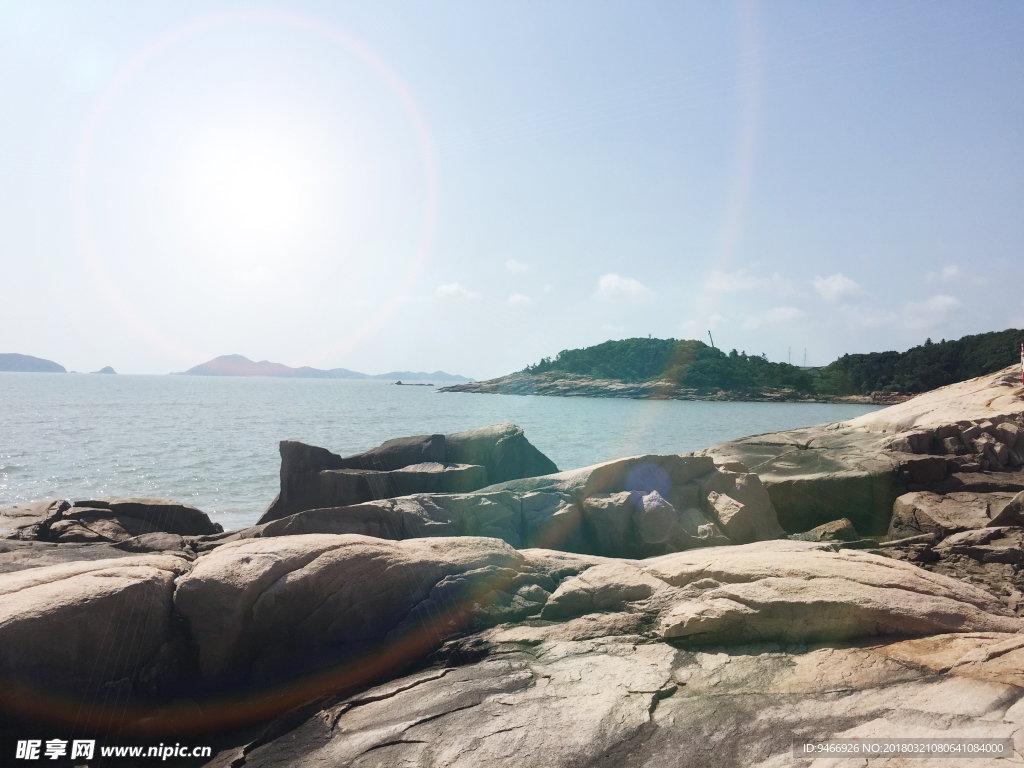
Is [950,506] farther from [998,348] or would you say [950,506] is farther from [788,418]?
[998,348]

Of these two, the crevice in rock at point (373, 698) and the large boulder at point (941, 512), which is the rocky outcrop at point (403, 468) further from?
the large boulder at point (941, 512)

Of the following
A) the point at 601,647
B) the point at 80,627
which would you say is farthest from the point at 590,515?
the point at 80,627

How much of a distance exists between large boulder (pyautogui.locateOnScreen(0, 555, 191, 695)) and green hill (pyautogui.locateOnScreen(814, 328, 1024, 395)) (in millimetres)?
65688

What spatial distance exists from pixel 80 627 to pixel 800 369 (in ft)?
325

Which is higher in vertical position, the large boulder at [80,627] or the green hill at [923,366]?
the green hill at [923,366]

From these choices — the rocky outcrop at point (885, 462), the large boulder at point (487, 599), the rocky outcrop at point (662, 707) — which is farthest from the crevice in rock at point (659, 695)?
the rocky outcrop at point (885, 462)

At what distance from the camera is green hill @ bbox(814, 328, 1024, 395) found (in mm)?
60938

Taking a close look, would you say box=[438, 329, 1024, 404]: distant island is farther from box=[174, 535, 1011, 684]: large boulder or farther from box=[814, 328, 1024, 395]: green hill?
box=[174, 535, 1011, 684]: large boulder

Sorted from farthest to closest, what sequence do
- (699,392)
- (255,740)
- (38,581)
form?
(699,392), (38,581), (255,740)

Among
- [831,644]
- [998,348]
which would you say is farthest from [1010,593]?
→ [998,348]

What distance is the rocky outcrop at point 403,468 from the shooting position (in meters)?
12.7

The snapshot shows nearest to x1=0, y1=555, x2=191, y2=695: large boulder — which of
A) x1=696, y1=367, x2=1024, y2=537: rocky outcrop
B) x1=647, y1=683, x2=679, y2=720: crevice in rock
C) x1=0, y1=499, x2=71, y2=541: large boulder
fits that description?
x1=647, y1=683, x2=679, y2=720: crevice in rock

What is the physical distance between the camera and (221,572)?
5.57 meters

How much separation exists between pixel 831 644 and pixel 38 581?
6.47m
